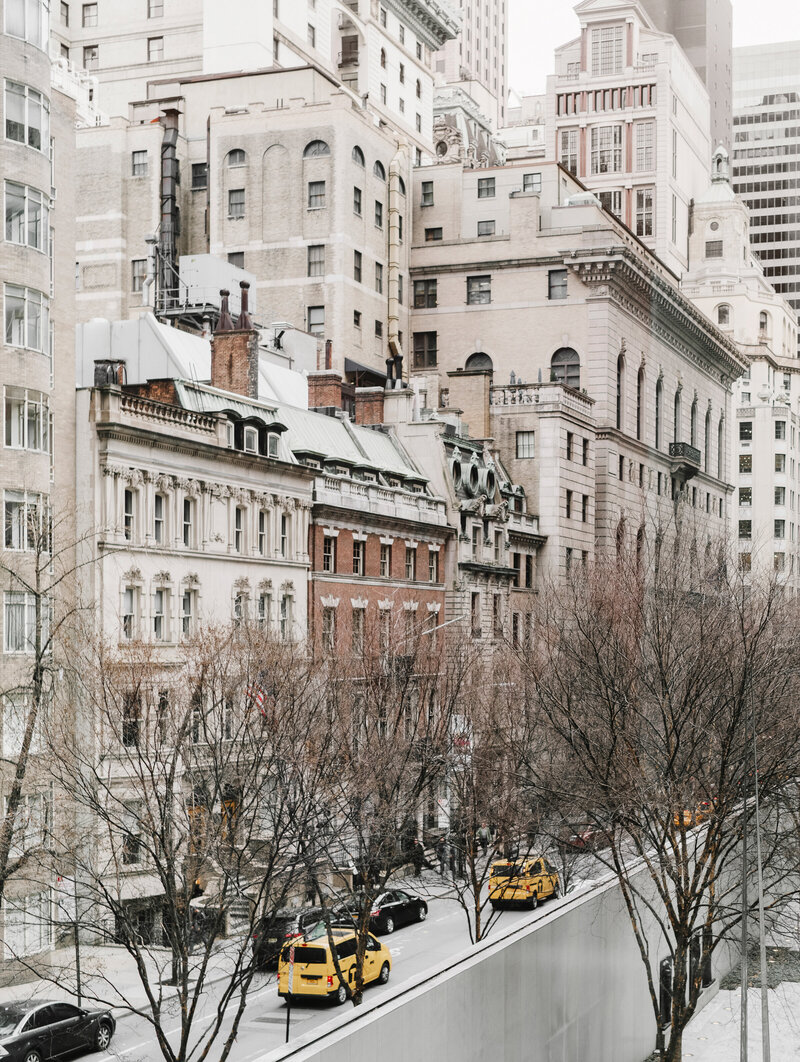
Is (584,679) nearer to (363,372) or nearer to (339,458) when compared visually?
(339,458)

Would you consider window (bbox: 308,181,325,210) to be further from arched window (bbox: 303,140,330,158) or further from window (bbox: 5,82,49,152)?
window (bbox: 5,82,49,152)

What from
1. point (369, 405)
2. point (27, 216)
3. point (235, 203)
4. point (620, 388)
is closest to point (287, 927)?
point (27, 216)

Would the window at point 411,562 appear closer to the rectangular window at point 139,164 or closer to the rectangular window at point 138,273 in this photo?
the rectangular window at point 138,273

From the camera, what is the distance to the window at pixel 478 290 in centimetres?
10450

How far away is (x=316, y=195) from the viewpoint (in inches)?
3716

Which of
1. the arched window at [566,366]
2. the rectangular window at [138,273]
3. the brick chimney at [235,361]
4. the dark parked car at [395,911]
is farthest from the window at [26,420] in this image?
the arched window at [566,366]

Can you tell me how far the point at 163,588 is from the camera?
5238 centimetres

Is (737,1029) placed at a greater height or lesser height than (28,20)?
lesser

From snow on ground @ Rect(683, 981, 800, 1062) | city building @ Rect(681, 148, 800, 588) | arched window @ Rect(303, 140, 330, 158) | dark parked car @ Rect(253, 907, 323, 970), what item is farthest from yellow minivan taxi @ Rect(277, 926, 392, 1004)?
city building @ Rect(681, 148, 800, 588)

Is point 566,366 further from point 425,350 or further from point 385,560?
point 385,560

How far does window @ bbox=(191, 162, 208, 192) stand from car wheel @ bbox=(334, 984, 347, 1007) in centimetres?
6659

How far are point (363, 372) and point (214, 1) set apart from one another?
29448 millimetres

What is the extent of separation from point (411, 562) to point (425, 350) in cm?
3486

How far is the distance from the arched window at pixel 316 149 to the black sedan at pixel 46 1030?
65333mm
